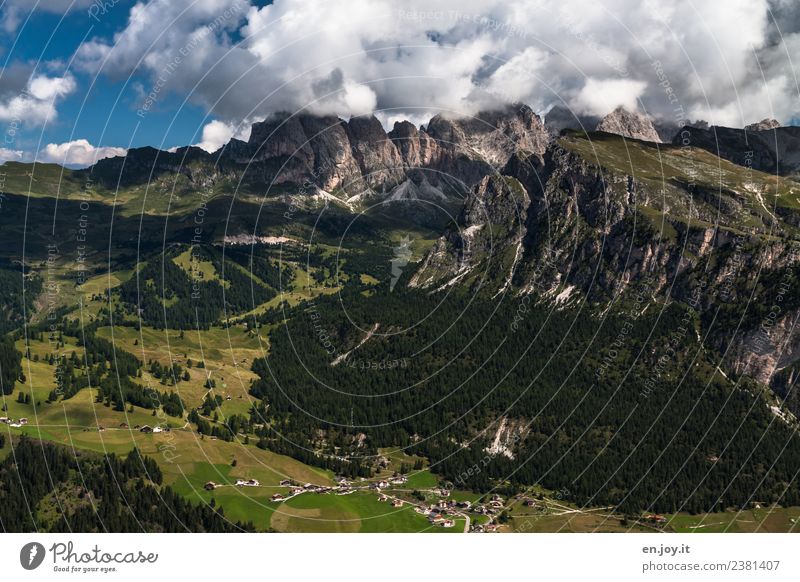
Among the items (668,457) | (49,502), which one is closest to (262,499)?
(49,502)

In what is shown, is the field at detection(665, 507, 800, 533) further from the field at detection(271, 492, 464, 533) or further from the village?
the field at detection(271, 492, 464, 533)

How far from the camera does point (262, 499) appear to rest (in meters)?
156
